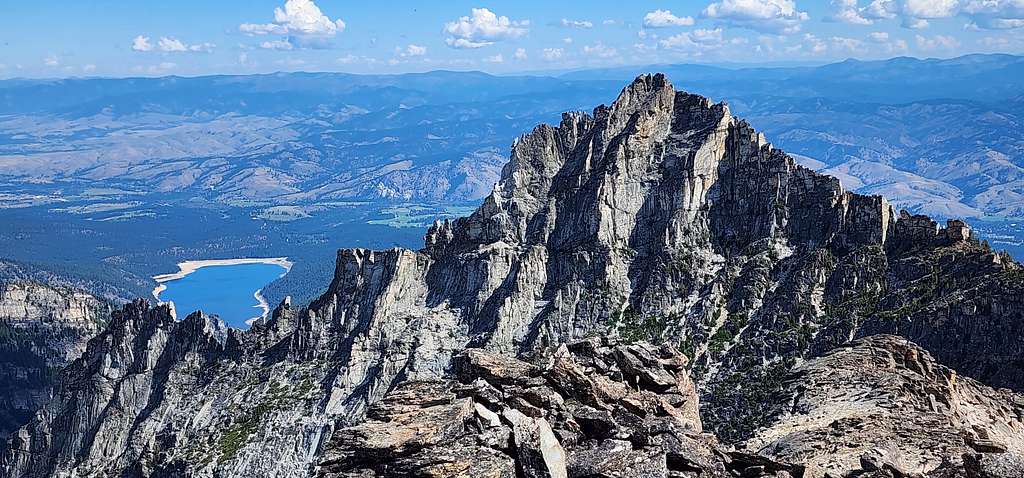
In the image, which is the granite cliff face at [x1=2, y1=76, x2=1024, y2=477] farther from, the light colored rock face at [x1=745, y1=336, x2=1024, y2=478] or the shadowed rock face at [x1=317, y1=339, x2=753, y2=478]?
the shadowed rock face at [x1=317, y1=339, x2=753, y2=478]

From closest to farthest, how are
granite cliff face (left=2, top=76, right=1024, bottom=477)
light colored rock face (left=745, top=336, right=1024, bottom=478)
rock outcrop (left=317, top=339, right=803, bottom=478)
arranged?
rock outcrop (left=317, top=339, right=803, bottom=478)
light colored rock face (left=745, top=336, right=1024, bottom=478)
granite cliff face (left=2, top=76, right=1024, bottom=477)

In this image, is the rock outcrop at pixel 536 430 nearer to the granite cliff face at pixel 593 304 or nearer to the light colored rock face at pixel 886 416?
the light colored rock face at pixel 886 416

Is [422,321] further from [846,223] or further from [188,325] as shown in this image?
[846,223]

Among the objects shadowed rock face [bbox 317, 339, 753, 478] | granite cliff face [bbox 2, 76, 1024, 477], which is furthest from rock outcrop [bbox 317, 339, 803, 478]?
granite cliff face [bbox 2, 76, 1024, 477]

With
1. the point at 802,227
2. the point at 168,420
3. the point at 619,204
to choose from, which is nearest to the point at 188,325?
the point at 168,420

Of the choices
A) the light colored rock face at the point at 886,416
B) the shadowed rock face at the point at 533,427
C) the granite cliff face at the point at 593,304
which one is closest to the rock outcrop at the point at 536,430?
the shadowed rock face at the point at 533,427

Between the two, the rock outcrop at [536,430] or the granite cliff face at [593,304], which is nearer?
the rock outcrop at [536,430]

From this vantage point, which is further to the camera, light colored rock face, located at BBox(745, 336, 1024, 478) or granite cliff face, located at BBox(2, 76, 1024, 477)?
granite cliff face, located at BBox(2, 76, 1024, 477)

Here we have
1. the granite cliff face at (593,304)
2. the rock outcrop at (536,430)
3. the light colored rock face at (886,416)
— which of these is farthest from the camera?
the granite cliff face at (593,304)
